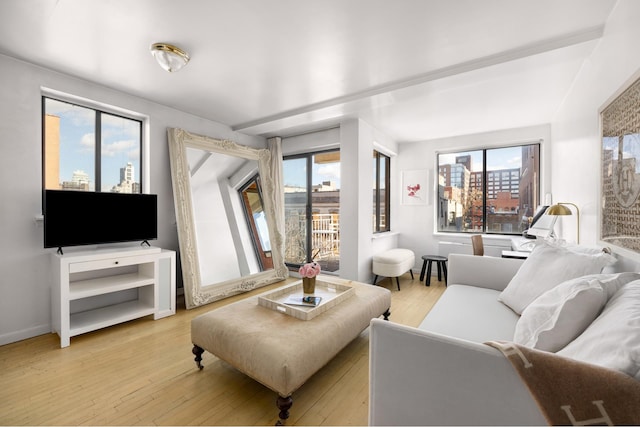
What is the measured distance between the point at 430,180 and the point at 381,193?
36.0 inches

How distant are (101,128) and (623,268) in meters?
4.55

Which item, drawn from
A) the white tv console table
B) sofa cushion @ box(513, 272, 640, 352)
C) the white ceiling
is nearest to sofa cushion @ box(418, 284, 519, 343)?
sofa cushion @ box(513, 272, 640, 352)

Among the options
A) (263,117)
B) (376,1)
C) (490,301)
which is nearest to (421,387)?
(490,301)

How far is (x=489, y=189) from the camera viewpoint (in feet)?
14.7

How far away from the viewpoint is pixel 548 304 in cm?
120

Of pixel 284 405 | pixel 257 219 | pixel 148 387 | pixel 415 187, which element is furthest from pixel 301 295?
pixel 415 187

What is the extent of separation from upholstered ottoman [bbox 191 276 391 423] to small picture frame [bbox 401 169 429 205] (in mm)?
3209

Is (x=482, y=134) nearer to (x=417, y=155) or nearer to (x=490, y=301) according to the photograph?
(x=417, y=155)

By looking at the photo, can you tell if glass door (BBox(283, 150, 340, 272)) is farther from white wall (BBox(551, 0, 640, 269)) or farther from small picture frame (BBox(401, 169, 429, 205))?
white wall (BBox(551, 0, 640, 269))

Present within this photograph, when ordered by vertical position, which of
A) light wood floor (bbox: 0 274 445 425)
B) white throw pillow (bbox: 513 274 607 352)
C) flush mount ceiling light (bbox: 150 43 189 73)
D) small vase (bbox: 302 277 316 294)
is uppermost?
flush mount ceiling light (bbox: 150 43 189 73)

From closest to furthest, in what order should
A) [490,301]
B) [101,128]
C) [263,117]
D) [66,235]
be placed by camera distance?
[490,301] < [66,235] < [101,128] < [263,117]

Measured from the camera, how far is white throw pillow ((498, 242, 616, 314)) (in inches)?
59.1

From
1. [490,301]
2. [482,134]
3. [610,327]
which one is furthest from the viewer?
[482,134]

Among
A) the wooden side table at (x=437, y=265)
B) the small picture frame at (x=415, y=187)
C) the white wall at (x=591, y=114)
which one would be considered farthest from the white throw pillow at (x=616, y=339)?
the small picture frame at (x=415, y=187)
